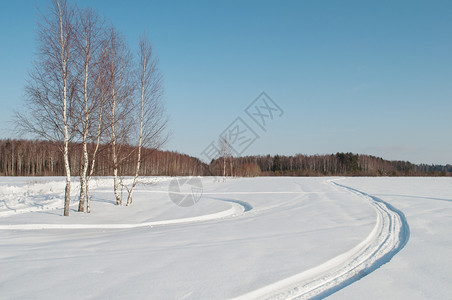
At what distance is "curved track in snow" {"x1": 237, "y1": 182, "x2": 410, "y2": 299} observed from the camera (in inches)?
123

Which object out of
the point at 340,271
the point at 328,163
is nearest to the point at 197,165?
the point at 328,163

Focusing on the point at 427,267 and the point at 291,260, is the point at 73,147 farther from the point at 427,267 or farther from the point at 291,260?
the point at 427,267

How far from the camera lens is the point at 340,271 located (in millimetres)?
3803

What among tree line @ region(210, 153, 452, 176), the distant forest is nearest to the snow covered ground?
the distant forest

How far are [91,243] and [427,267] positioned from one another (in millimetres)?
5451

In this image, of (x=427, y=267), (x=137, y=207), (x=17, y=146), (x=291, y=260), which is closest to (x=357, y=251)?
(x=427, y=267)

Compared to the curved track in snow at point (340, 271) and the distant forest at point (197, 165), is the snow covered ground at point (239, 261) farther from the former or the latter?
the distant forest at point (197, 165)

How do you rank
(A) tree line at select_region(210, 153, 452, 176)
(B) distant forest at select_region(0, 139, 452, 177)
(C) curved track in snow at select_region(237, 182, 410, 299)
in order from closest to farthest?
(C) curved track in snow at select_region(237, 182, 410, 299)
(B) distant forest at select_region(0, 139, 452, 177)
(A) tree line at select_region(210, 153, 452, 176)

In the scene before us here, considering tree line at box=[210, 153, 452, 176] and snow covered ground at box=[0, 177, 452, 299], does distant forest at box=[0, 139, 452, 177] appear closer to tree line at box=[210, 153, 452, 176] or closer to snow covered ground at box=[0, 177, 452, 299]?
tree line at box=[210, 153, 452, 176]

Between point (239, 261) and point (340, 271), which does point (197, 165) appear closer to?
point (239, 261)

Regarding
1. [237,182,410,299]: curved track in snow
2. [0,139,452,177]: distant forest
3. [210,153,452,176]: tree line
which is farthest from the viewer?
[210,153,452,176]: tree line

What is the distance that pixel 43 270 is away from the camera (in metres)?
3.74

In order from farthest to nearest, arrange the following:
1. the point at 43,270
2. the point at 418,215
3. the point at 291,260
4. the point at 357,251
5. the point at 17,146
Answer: the point at 17,146, the point at 418,215, the point at 357,251, the point at 291,260, the point at 43,270

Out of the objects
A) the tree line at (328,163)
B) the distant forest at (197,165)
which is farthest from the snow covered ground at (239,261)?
the tree line at (328,163)
